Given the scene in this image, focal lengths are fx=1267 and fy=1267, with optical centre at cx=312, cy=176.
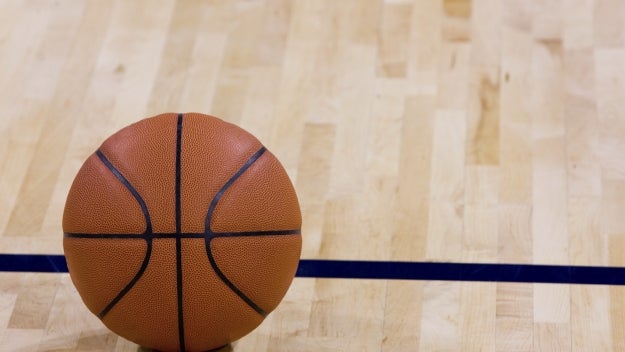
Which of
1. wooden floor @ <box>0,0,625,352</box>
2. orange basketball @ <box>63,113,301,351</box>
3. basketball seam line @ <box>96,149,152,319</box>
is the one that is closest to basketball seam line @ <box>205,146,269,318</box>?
orange basketball @ <box>63,113,301,351</box>

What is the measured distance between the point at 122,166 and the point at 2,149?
1.51m

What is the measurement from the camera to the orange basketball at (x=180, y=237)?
4.38m

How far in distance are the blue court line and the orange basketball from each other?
0.62m

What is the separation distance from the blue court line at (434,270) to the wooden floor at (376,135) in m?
0.04

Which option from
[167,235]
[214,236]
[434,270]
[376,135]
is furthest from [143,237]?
[376,135]

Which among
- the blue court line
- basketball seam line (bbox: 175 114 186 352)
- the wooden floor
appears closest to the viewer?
basketball seam line (bbox: 175 114 186 352)

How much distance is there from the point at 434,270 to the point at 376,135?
2.86 ft

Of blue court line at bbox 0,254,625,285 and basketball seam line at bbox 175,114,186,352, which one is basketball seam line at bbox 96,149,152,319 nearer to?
basketball seam line at bbox 175,114,186,352

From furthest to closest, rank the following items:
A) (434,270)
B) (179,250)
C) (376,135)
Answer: (376,135)
(434,270)
(179,250)

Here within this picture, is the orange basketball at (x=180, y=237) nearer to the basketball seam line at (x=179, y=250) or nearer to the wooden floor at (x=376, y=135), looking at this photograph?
the basketball seam line at (x=179, y=250)

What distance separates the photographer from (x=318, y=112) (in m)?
5.93

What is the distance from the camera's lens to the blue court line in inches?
201

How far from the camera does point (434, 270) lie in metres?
5.18

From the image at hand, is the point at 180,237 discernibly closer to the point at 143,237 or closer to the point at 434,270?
the point at 143,237
